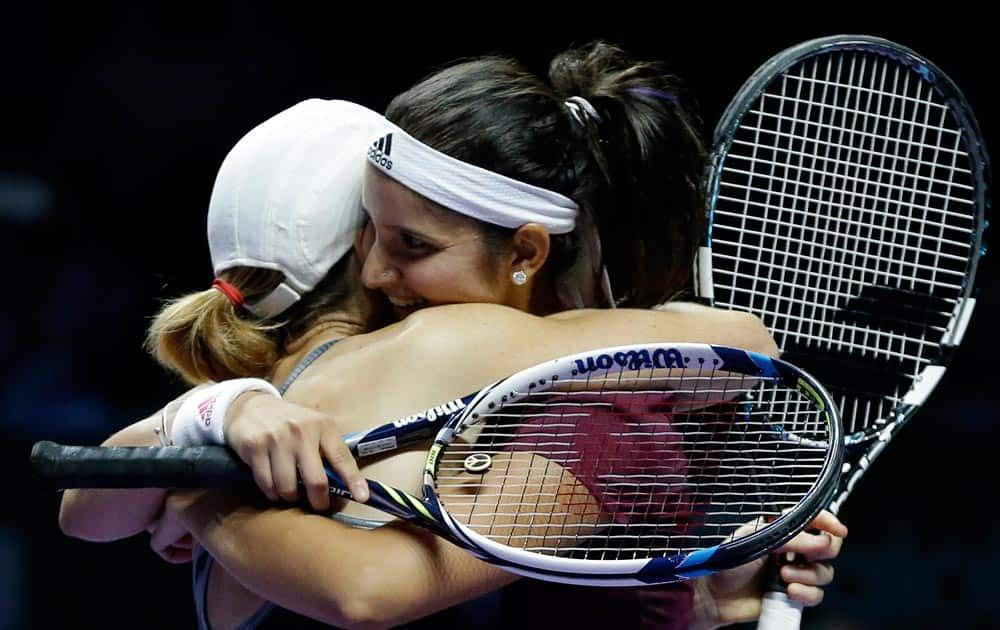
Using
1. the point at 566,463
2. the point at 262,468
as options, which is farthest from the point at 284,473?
the point at 566,463

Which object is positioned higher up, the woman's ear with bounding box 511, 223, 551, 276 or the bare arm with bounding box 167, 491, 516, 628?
the woman's ear with bounding box 511, 223, 551, 276

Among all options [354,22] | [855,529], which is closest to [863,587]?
[855,529]

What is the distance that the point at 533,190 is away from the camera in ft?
3.89

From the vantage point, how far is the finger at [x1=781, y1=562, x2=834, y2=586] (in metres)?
1.24

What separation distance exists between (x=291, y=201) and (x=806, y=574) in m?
0.61

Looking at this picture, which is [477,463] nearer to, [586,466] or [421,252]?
[586,466]

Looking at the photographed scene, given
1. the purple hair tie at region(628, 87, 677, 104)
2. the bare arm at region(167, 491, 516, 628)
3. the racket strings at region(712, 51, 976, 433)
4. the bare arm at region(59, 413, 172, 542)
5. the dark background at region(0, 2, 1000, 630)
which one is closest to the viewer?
the bare arm at region(167, 491, 516, 628)

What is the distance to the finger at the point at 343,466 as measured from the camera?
99cm

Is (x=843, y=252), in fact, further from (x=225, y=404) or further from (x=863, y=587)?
(x=863, y=587)

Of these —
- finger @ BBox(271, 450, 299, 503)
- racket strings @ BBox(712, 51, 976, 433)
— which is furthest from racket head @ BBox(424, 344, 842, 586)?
racket strings @ BBox(712, 51, 976, 433)

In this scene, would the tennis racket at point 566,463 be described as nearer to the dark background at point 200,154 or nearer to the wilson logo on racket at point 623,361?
the wilson logo on racket at point 623,361

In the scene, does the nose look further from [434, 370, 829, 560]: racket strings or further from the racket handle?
the racket handle

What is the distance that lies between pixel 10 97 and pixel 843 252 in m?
1.80

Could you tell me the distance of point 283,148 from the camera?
119 centimetres
